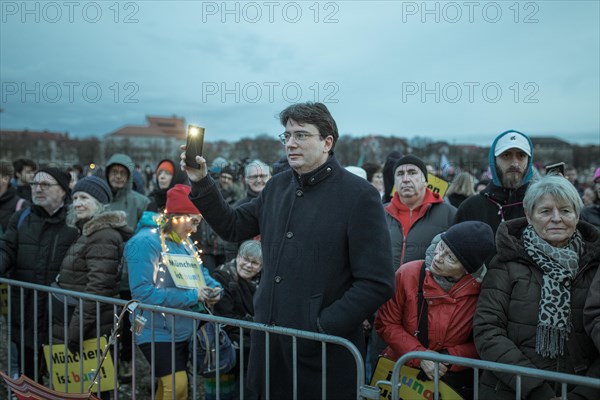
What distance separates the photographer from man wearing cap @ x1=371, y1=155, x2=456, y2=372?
416 centimetres

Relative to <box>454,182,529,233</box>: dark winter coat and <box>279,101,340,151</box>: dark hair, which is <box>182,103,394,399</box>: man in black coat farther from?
<box>454,182,529,233</box>: dark winter coat

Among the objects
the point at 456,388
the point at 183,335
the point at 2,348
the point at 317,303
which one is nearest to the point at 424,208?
the point at 456,388

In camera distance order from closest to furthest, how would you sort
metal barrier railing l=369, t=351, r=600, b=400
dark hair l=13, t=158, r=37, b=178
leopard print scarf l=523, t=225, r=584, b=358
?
1. metal barrier railing l=369, t=351, r=600, b=400
2. leopard print scarf l=523, t=225, r=584, b=358
3. dark hair l=13, t=158, r=37, b=178

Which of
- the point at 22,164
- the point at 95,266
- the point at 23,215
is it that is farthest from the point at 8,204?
the point at 95,266

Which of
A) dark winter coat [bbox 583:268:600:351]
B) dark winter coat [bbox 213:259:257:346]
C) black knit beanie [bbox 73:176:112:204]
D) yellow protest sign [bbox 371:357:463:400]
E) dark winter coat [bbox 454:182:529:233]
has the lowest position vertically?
yellow protest sign [bbox 371:357:463:400]

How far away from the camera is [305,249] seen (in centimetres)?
269

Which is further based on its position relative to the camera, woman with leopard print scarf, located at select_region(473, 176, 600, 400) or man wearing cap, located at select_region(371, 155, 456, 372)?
man wearing cap, located at select_region(371, 155, 456, 372)

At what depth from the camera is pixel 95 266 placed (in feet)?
13.0

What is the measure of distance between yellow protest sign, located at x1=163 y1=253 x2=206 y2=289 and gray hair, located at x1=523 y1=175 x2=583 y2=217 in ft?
8.17

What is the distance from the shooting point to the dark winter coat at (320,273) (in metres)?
2.62

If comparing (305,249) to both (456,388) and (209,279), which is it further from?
(209,279)

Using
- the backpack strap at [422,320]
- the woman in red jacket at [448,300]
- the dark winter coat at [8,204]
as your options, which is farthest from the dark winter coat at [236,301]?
the dark winter coat at [8,204]

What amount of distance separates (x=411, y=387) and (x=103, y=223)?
278 centimetres

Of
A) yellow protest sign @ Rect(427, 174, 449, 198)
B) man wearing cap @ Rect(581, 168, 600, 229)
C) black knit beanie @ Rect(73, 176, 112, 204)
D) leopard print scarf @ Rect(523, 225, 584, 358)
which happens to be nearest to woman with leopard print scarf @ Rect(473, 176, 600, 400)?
leopard print scarf @ Rect(523, 225, 584, 358)
